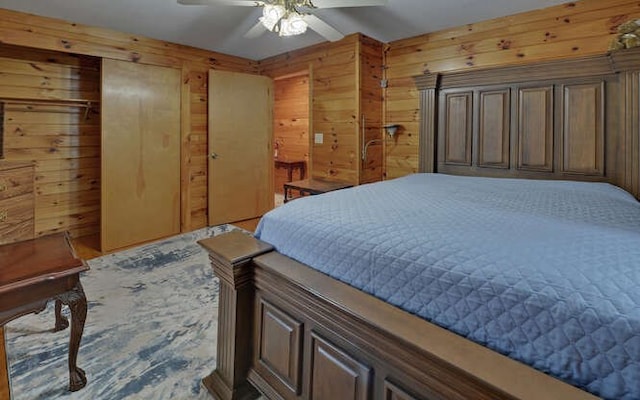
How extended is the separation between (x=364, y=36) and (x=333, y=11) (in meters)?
0.71

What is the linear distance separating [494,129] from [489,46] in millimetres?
856

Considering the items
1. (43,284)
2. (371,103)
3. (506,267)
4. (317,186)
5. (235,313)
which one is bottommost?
(235,313)

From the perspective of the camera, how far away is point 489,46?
10.5ft

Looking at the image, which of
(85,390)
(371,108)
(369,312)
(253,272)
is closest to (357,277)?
(369,312)

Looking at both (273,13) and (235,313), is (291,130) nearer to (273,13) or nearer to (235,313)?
(273,13)

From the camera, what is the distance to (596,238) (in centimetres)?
105

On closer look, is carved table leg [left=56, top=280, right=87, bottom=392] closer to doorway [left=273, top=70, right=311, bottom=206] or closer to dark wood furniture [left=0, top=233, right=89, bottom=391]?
dark wood furniture [left=0, top=233, right=89, bottom=391]

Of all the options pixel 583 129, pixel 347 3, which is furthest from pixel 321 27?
pixel 583 129

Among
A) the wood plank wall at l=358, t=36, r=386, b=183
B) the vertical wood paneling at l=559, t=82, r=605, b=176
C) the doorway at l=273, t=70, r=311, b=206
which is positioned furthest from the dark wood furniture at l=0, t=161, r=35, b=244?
the vertical wood paneling at l=559, t=82, r=605, b=176

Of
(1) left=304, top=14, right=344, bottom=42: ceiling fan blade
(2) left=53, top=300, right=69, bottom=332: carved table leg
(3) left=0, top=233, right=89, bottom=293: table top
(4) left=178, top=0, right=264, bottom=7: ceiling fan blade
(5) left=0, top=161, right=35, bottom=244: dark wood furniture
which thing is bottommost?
(2) left=53, top=300, right=69, bottom=332: carved table leg

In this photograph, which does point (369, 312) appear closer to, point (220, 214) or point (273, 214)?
point (273, 214)

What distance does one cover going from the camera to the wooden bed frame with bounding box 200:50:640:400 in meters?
0.88

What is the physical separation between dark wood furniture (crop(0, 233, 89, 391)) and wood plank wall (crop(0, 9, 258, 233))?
2381mm

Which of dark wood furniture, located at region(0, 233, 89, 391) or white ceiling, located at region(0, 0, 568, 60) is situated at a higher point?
white ceiling, located at region(0, 0, 568, 60)
